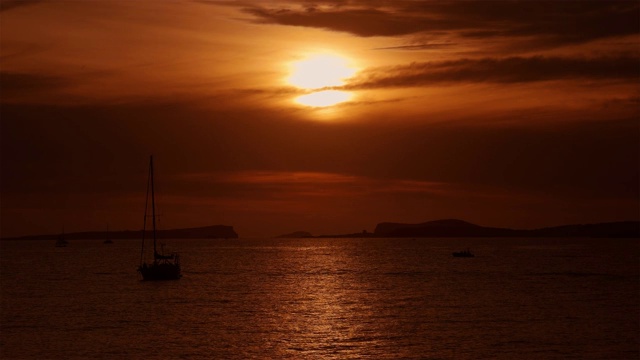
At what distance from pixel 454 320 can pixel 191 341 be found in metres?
21.2

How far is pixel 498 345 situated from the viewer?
53.2m

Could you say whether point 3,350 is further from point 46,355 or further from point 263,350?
point 263,350

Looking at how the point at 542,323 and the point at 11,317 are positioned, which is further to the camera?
the point at 11,317

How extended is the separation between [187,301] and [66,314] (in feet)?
47.2

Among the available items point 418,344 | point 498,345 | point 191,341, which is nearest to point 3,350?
point 191,341

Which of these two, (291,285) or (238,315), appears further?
(291,285)

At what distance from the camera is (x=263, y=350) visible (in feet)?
171

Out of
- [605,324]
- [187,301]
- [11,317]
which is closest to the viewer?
[605,324]

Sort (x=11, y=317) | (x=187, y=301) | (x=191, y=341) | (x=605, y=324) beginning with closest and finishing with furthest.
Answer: (x=191, y=341) < (x=605, y=324) < (x=11, y=317) < (x=187, y=301)

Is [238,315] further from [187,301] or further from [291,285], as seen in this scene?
[291,285]

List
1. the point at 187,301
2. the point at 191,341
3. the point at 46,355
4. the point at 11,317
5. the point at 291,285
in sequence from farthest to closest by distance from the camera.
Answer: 1. the point at 291,285
2. the point at 187,301
3. the point at 11,317
4. the point at 191,341
5. the point at 46,355

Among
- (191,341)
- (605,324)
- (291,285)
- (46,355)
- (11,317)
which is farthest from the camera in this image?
(291,285)

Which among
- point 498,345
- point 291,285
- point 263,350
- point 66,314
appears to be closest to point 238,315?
point 66,314

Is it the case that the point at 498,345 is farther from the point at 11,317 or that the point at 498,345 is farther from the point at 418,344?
the point at 11,317
